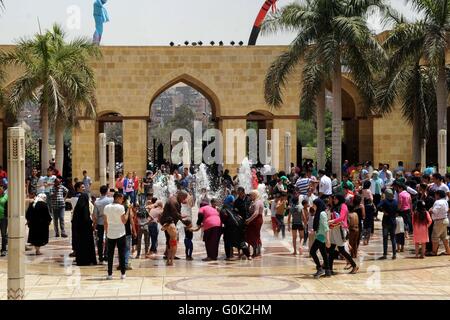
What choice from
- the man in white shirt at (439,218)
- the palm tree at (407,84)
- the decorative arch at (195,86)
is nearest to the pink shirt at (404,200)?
the man in white shirt at (439,218)

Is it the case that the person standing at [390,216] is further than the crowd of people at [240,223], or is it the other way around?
the person standing at [390,216]

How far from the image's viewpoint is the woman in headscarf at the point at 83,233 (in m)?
13.6

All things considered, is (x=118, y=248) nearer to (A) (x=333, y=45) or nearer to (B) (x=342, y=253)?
(B) (x=342, y=253)

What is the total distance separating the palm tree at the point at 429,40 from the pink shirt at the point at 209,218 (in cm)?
900

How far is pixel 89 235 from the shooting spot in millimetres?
13648

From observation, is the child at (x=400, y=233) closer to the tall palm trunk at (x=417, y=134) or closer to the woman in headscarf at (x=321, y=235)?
the woman in headscarf at (x=321, y=235)

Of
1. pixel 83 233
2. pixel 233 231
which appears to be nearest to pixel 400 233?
pixel 233 231

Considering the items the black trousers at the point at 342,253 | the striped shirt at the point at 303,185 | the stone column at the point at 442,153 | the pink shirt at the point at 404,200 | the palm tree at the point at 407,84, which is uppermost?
the palm tree at the point at 407,84

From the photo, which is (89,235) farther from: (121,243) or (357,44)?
(357,44)

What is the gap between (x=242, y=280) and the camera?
1182cm

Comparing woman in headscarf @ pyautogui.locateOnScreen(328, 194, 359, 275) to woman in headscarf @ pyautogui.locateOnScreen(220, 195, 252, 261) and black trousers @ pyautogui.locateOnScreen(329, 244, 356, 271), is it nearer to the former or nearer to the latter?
black trousers @ pyautogui.locateOnScreen(329, 244, 356, 271)

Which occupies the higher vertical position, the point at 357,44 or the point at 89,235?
the point at 357,44
